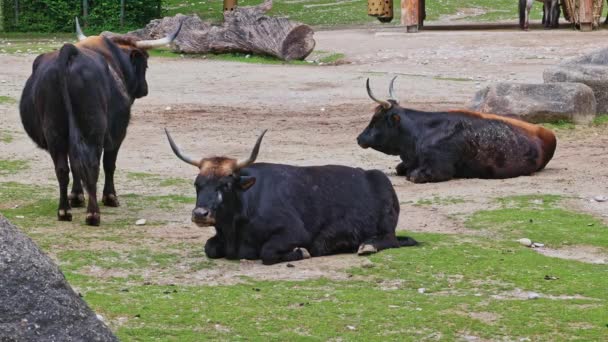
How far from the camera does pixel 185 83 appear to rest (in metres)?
22.9

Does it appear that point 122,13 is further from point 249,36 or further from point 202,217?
point 202,217

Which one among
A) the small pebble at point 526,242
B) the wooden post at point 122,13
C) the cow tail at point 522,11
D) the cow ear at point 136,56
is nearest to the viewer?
the small pebble at point 526,242

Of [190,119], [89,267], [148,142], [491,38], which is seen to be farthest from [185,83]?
[89,267]

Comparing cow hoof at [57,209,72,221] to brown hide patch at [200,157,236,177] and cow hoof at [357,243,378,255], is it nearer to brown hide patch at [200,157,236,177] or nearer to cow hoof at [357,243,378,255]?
brown hide patch at [200,157,236,177]

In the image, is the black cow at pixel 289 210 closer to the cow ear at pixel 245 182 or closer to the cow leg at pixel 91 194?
the cow ear at pixel 245 182

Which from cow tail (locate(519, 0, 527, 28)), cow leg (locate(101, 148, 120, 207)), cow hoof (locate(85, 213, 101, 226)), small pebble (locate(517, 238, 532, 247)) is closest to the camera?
small pebble (locate(517, 238, 532, 247))

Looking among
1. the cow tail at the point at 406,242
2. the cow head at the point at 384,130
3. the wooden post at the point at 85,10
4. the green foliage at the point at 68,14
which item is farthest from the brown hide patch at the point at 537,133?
the wooden post at the point at 85,10

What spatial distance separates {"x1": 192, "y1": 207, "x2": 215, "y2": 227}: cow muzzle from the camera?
9500 millimetres

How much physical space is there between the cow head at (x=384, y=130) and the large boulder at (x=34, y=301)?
9.41 m

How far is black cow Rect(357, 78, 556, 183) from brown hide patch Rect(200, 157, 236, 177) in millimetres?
4856

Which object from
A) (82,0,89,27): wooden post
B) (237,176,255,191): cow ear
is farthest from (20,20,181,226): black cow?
(82,0,89,27): wooden post

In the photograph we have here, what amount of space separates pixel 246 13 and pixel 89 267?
57.4 ft

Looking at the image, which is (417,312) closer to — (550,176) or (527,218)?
(527,218)

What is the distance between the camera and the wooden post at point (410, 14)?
101 feet
